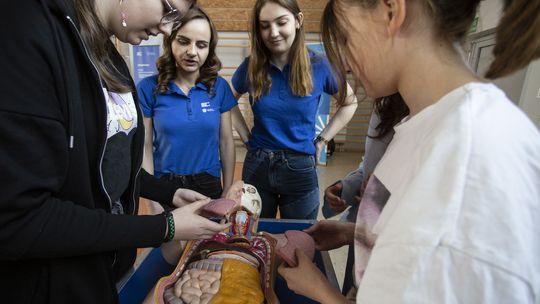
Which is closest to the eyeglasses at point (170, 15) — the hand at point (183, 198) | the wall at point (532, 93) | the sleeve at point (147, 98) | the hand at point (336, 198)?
the hand at point (183, 198)

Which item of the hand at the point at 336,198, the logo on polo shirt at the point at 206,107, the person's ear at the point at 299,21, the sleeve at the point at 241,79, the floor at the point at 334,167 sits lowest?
the floor at the point at 334,167

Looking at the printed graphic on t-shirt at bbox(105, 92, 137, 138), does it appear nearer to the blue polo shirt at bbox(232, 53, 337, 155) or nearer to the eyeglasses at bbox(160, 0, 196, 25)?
the eyeglasses at bbox(160, 0, 196, 25)

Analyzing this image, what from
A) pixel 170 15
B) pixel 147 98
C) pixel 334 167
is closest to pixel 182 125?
pixel 147 98

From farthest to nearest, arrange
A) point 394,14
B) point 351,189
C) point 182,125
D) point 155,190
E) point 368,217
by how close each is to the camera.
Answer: point 182,125 < point 351,189 < point 155,190 < point 368,217 < point 394,14

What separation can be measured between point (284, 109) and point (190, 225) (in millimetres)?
973

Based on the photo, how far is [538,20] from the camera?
15.8 inches

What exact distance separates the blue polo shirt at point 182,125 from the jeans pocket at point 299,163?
434 millimetres

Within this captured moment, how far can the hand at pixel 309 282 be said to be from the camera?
0.70m

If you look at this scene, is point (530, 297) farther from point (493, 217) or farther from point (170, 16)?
point (170, 16)

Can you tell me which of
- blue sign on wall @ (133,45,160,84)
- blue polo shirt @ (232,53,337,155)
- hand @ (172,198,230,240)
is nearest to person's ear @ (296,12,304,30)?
blue polo shirt @ (232,53,337,155)

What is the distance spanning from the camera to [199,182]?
1.68 meters

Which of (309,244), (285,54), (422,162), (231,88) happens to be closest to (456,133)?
(422,162)

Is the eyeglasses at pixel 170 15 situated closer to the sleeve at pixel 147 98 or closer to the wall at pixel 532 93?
the sleeve at pixel 147 98

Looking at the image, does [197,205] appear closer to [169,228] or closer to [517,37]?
[169,228]
